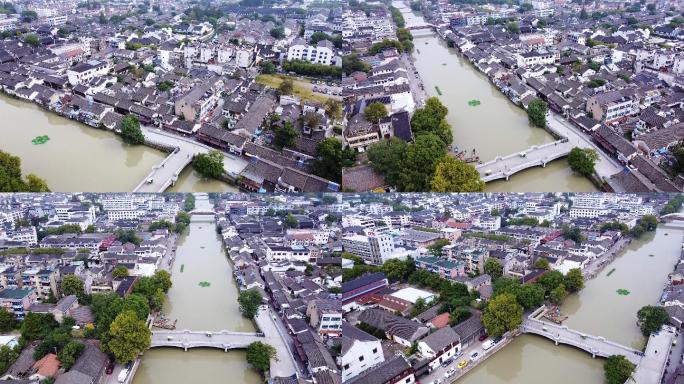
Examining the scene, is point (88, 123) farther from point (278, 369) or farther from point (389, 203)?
point (278, 369)

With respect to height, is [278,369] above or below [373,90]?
below

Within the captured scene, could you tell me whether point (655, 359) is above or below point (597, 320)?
above

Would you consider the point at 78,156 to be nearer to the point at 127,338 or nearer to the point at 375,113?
the point at 127,338

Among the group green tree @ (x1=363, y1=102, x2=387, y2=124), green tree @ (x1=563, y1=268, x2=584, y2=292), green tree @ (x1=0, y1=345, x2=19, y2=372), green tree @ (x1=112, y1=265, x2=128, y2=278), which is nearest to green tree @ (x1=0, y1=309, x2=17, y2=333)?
green tree @ (x1=0, y1=345, x2=19, y2=372)

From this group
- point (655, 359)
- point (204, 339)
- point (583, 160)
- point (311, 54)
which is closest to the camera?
point (655, 359)

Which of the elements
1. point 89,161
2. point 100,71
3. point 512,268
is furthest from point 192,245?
point 100,71

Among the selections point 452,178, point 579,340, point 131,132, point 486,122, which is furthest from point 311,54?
point 579,340

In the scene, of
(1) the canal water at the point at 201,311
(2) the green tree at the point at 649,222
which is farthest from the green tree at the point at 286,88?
(2) the green tree at the point at 649,222
